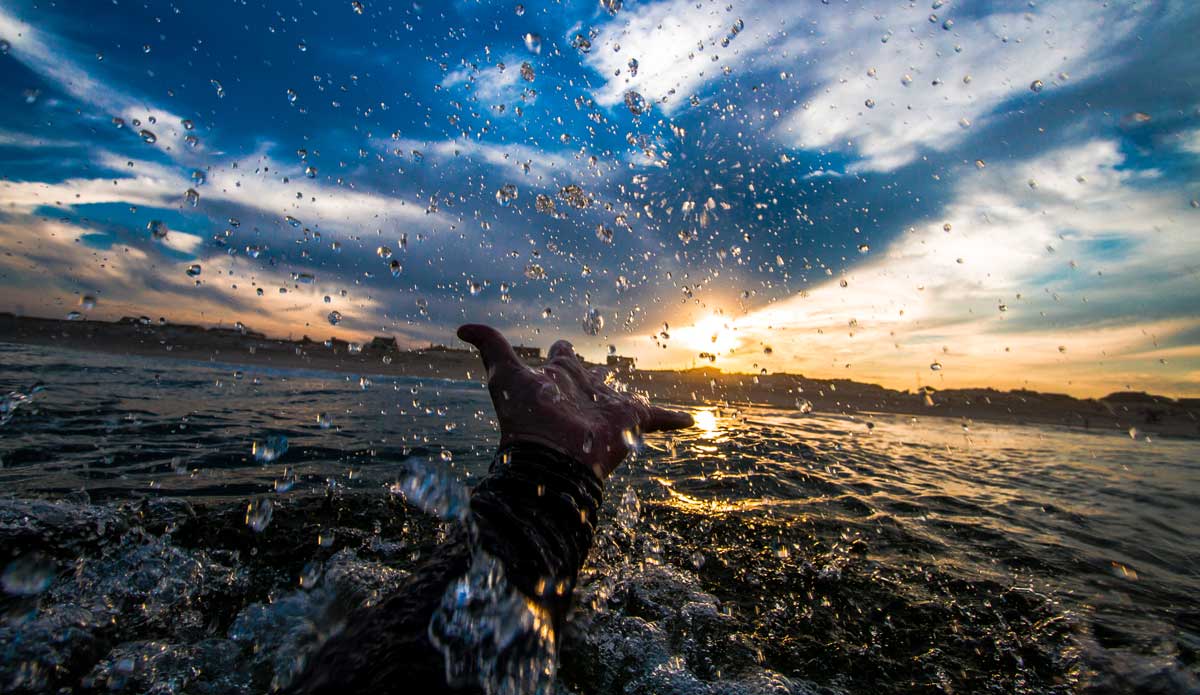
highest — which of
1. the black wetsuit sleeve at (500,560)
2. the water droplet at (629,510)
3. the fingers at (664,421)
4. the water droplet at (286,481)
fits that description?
the fingers at (664,421)

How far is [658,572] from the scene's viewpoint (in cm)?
290

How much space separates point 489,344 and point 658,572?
177cm

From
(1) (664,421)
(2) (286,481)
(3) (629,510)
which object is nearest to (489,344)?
(1) (664,421)

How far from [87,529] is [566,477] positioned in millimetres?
2888

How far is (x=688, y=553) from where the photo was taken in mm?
3238

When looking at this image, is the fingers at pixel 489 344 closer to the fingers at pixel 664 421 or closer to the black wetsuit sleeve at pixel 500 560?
the black wetsuit sleeve at pixel 500 560

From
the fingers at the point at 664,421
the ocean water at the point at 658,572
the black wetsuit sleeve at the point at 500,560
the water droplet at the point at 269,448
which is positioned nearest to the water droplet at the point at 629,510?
the ocean water at the point at 658,572

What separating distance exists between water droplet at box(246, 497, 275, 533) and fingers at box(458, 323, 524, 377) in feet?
6.56

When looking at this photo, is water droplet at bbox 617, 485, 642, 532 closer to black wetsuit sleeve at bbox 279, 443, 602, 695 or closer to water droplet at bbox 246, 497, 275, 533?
black wetsuit sleeve at bbox 279, 443, 602, 695

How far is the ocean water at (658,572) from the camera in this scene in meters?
1.92

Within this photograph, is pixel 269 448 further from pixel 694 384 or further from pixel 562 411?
pixel 694 384

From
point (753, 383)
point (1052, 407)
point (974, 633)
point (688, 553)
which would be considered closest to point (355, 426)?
point (688, 553)

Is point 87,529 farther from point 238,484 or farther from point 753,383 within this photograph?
point 753,383

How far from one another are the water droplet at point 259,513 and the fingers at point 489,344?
2.00m
